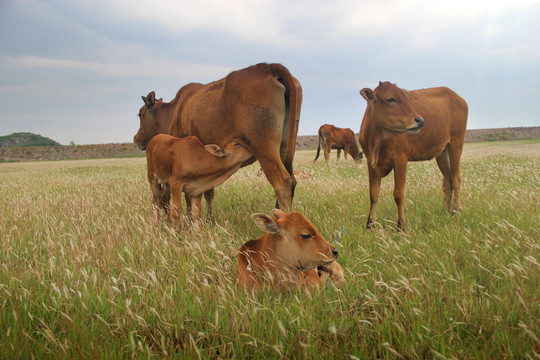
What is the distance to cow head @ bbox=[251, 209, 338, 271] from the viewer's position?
332 cm

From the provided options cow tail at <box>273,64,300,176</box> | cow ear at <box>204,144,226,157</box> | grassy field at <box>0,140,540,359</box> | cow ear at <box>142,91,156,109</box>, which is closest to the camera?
grassy field at <box>0,140,540,359</box>

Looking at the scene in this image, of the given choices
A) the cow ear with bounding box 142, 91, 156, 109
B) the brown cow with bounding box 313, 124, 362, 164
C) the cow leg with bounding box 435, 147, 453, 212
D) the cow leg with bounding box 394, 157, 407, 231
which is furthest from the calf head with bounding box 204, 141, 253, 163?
the brown cow with bounding box 313, 124, 362, 164

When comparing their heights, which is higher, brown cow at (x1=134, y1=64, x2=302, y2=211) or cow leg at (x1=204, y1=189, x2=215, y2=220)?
brown cow at (x1=134, y1=64, x2=302, y2=211)

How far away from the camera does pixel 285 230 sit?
136 inches

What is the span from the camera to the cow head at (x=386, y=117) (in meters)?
5.81

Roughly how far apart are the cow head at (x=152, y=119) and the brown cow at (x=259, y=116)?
8.31 feet

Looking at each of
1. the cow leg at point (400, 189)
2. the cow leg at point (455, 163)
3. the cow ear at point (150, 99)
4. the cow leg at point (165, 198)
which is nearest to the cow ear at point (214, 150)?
the cow leg at point (165, 198)

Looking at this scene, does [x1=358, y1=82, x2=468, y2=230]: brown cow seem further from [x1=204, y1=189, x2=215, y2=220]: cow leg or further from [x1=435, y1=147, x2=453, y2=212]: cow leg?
[x1=204, y1=189, x2=215, y2=220]: cow leg

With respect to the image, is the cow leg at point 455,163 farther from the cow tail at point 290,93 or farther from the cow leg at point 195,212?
the cow leg at point 195,212

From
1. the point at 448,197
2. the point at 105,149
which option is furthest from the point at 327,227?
the point at 105,149

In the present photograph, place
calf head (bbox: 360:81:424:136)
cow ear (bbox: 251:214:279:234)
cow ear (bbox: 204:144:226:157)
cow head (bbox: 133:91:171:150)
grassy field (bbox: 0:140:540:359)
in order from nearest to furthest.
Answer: grassy field (bbox: 0:140:540:359) → cow ear (bbox: 251:214:279:234) → cow ear (bbox: 204:144:226:157) → calf head (bbox: 360:81:424:136) → cow head (bbox: 133:91:171:150)

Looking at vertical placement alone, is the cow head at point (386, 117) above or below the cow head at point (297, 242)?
above

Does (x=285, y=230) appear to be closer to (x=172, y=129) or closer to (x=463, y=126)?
(x=172, y=129)

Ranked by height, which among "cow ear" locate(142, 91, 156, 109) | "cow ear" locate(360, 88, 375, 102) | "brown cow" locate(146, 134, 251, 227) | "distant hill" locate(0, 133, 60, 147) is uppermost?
"distant hill" locate(0, 133, 60, 147)
